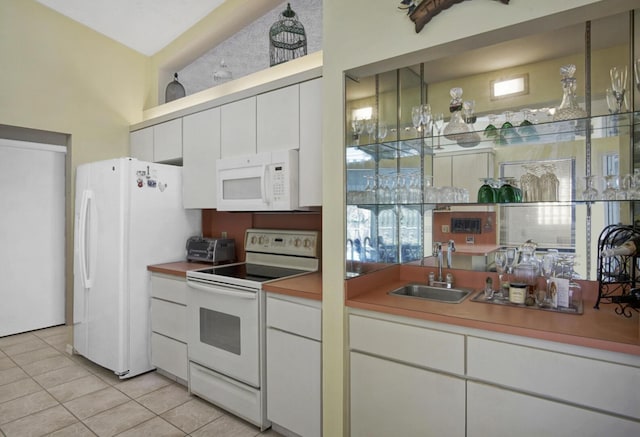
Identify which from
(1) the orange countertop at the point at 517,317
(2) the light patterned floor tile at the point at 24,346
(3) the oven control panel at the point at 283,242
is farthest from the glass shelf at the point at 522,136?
(2) the light patterned floor tile at the point at 24,346

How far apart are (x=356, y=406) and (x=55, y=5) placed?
13.9 ft

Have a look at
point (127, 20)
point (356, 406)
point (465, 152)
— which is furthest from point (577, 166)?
point (127, 20)

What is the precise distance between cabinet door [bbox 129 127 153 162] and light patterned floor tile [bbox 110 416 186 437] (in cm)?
241

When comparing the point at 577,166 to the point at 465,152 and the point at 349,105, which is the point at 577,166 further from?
the point at 349,105

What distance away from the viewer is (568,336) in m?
1.34

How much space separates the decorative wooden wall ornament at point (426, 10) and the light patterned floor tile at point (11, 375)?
385 centimetres

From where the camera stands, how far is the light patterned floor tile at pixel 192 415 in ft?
7.64

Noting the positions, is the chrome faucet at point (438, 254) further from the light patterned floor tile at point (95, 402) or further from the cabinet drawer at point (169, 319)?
the light patterned floor tile at point (95, 402)

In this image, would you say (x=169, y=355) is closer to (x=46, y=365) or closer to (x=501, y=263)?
(x=46, y=365)

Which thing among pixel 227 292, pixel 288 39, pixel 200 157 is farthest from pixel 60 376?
pixel 288 39

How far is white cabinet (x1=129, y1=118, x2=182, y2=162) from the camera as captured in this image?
3383 millimetres

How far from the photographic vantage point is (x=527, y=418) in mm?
1414

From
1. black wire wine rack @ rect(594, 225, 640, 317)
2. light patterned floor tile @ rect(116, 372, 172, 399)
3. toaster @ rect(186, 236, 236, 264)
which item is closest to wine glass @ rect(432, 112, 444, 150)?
black wire wine rack @ rect(594, 225, 640, 317)

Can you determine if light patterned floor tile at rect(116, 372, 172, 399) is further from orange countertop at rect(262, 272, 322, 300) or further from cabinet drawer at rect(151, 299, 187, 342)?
orange countertop at rect(262, 272, 322, 300)
